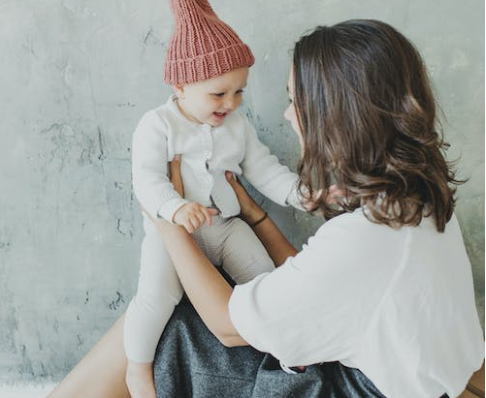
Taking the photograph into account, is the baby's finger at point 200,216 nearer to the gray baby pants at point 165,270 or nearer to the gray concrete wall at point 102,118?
the gray baby pants at point 165,270

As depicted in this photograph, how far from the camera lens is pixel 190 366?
1.15m

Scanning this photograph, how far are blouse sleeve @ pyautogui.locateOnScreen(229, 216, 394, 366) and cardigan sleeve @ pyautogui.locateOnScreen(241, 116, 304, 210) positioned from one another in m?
0.42

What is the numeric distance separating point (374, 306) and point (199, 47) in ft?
2.16

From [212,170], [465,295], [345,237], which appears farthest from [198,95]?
[465,295]

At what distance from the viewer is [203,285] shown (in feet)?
3.53

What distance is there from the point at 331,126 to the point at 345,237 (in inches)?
7.5

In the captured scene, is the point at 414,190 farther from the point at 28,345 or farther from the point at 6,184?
the point at 28,345

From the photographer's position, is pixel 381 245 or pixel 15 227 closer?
pixel 381 245

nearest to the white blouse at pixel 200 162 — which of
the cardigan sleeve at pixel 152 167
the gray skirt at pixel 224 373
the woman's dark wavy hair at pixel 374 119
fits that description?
the cardigan sleeve at pixel 152 167

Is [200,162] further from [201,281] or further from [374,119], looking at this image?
[374,119]

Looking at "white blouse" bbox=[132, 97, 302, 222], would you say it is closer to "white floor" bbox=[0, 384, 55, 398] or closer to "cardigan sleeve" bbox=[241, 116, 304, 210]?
"cardigan sleeve" bbox=[241, 116, 304, 210]

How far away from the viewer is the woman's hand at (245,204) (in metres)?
1.38

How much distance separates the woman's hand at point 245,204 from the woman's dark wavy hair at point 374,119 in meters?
0.45

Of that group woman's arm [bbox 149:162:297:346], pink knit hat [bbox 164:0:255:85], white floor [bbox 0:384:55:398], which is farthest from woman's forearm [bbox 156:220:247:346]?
white floor [bbox 0:384:55:398]
